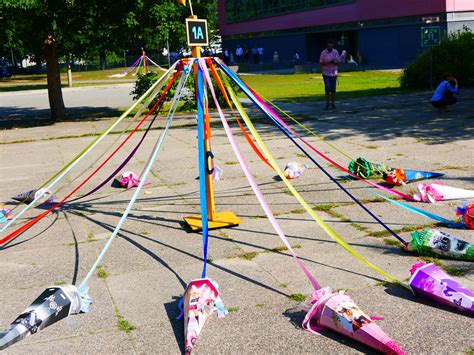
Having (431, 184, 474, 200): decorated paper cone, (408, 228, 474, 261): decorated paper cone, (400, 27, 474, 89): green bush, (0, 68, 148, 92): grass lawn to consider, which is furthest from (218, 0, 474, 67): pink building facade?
(408, 228, 474, 261): decorated paper cone

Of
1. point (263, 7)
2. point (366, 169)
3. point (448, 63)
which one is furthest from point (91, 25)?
point (263, 7)

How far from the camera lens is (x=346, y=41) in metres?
44.3

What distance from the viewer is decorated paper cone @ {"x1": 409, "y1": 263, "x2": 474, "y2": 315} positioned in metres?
4.16

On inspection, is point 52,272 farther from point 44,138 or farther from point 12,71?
point 12,71

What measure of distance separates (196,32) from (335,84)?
33.8 feet

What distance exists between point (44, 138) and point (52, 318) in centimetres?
1066

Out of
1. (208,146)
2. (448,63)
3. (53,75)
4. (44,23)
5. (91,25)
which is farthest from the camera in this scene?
(448,63)

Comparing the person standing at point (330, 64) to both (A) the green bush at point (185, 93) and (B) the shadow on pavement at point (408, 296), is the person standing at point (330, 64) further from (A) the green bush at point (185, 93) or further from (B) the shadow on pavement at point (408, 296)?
(B) the shadow on pavement at point (408, 296)

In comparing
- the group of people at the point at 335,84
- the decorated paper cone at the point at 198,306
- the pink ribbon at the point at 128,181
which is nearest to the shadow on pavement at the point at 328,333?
the decorated paper cone at the point at 198,306

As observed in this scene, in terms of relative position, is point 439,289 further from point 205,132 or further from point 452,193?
point 452,193

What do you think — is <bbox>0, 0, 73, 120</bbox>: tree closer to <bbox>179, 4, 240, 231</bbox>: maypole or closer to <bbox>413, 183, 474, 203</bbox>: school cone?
<bbox>179, 4, 240, 231</bbox>: maypole

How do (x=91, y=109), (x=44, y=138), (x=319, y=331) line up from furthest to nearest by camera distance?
(x=91, y=109), (x=44, y=138), (x=319, y=331)

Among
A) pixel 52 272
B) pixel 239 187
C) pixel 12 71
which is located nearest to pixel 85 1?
pixel 239 187

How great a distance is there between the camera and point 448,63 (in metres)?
20.4
